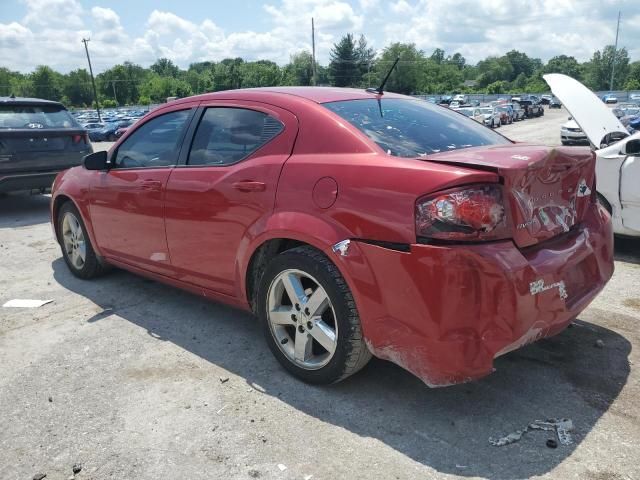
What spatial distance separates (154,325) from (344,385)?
5.62 feet

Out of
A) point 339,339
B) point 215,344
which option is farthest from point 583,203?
point 215,344

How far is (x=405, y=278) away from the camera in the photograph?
8.41 ft

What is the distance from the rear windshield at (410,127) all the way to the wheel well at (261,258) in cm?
76

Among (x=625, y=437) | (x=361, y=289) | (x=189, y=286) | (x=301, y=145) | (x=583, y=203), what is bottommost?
(x=625, y=437)

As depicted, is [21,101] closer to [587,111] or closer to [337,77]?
[587,111]

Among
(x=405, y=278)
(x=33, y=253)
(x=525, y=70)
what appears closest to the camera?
(x=405, y=278)

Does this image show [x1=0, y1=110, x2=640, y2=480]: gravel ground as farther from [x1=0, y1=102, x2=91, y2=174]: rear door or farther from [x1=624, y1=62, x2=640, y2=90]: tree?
[x1=624, y1=62, x2=640, y2=90]: tree

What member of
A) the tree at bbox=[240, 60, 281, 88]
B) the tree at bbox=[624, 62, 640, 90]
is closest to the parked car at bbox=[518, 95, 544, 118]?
the tree at bbox=[240, 60, 281, 88]

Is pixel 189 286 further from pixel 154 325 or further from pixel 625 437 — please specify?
pixel 625 437

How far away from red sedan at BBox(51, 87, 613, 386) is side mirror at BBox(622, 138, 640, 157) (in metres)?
2.70

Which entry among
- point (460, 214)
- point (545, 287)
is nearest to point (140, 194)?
point (460, 214)

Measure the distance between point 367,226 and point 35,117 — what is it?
25.4 feet

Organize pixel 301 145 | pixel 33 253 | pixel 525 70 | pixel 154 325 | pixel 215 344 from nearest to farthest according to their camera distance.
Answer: pixel 301 145, pixel 215 344, pixel 154 325, pixel 33 253, pixel 525 70

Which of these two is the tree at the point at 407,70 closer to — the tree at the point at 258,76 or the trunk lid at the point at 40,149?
the tree at the point at 258,76
